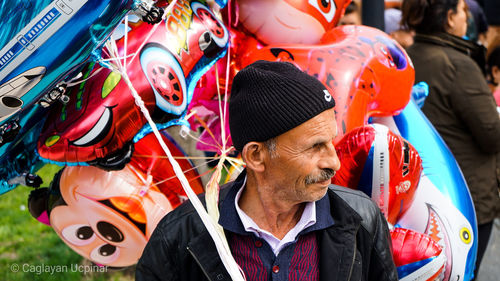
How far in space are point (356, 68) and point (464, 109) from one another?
0.66 metres

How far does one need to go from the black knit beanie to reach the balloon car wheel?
2.10ft

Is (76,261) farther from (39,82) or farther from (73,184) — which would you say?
(39,82)

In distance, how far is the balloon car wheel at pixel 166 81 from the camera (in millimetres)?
2018

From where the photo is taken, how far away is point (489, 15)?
16.7 ft

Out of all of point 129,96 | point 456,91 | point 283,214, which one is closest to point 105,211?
point 129,96

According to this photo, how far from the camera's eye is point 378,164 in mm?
2018

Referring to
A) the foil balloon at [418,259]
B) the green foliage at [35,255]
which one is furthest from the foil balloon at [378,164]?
the green foliage at [35,255]

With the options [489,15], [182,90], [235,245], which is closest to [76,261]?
[182,90]

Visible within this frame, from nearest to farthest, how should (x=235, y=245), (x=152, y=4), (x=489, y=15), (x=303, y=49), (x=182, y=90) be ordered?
(x=235, y=245)
(x=152, y=4)
(x=182, y=90)
(x=303, y=49)
(x=489, y=15)

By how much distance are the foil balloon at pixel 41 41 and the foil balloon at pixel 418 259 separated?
1213 mm

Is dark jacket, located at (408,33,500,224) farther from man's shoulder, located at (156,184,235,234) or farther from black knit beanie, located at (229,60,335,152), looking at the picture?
man's shoulder, located at (156,184,235,234)

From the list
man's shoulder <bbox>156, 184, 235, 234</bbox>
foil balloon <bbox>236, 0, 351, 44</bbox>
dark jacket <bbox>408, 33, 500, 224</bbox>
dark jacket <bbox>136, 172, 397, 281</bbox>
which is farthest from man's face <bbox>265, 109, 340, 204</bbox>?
dark jacket <bbox>408, 33, 500, 224</bbox>

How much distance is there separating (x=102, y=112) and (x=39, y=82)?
29 centimetres

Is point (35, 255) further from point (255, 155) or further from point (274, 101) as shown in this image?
point (274, 101)
